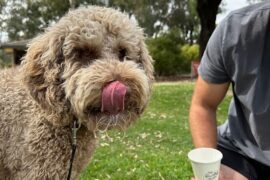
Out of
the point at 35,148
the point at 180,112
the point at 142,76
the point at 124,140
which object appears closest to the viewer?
the point at 142,76

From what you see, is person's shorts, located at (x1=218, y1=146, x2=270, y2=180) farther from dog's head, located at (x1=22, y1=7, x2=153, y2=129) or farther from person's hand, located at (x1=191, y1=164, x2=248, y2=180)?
dog's head, located at (x1=22, y1=7, x2=153, y2=129)

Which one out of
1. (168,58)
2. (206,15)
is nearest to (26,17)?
(168,58)

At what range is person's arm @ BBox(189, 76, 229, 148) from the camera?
2771 mm

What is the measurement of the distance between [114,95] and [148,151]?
413cm

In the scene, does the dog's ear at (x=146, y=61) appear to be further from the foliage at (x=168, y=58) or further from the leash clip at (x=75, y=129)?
the foliage at (x=168, y=58)

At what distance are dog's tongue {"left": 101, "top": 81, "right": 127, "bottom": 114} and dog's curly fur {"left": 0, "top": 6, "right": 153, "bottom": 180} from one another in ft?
0.11

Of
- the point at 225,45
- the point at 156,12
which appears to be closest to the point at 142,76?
the point at 225,45

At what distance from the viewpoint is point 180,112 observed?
11.2m

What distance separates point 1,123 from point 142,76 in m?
1.06

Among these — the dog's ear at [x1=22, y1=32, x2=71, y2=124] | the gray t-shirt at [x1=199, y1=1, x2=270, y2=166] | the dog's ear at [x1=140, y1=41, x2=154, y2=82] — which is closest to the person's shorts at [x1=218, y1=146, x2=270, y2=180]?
the gray t-shirt at [x1=199, y1=1, x2=270, y2=166]

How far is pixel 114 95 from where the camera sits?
8.83 feet

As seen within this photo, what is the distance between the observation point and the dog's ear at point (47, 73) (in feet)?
9.91

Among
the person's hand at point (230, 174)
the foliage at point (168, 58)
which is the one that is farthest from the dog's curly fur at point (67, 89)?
the foliage at point (168, 58)

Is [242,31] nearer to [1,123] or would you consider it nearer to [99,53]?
[99,53]
